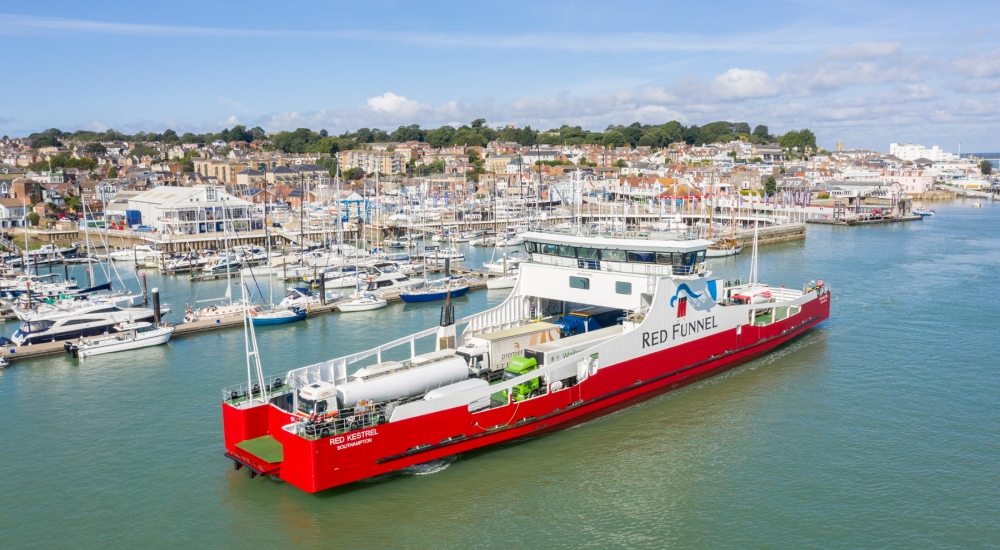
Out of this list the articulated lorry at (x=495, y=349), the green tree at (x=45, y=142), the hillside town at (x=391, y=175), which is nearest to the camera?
the articulated lorry at (x=495, y=349)

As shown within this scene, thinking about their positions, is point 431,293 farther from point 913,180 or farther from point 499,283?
point 913,180

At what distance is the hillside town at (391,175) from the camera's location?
224ft

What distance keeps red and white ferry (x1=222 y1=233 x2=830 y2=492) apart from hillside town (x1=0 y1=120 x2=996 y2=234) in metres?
30.5

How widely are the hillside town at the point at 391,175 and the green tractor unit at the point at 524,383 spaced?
33400 mm

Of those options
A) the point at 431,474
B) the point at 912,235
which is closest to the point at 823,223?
the point at 912,235

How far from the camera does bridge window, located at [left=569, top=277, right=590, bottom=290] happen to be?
21266 mm

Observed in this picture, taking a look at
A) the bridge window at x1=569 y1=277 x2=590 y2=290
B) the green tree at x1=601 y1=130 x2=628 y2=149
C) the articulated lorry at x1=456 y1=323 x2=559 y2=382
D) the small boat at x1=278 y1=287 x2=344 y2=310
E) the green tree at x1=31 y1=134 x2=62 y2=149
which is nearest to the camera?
the articulated lorry at x1=456 y1=323 x2=559 y2=382

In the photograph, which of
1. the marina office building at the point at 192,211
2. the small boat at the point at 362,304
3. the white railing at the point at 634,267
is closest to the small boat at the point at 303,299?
the small boat at the point at 362,304

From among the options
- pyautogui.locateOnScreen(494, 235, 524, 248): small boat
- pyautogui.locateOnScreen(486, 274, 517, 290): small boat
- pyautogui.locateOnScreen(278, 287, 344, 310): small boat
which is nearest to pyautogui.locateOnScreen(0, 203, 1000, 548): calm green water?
pyautogui.locateOnScreen(278, 287, 344, 310): small boat

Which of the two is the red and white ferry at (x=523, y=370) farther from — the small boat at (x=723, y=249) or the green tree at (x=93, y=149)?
the green tree at (x=93, y=149)

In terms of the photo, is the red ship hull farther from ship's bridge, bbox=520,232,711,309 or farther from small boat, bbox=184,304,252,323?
small boat, bbox=184,304,252,323

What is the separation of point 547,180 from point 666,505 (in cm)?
9041

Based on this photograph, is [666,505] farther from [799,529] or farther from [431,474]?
[431,474]

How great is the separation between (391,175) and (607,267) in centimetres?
10483
